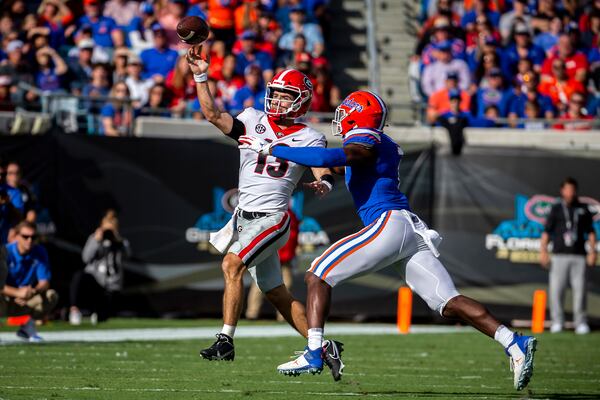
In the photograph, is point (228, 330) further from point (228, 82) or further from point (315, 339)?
point (228, 82)

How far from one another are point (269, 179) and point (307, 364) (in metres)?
1.64

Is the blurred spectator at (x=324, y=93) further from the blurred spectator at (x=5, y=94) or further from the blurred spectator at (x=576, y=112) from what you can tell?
the blurred spectator at (x=5, y=94)

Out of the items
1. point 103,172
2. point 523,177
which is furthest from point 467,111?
point 103,172

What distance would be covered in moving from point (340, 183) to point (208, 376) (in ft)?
23.0

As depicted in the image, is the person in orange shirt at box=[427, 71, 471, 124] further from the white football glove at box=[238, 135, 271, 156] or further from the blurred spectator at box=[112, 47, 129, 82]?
the white football glove at box=[238, 135, 271, 156]

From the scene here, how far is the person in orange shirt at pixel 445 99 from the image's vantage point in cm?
1669

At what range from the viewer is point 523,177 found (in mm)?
15469

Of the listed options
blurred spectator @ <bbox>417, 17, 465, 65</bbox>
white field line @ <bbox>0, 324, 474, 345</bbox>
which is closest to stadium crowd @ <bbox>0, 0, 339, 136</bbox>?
blurred spectator @ <bbox>417, 17, 465, 65</bbox>

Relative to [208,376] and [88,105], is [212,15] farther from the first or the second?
[208,376]

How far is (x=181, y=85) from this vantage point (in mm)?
16688

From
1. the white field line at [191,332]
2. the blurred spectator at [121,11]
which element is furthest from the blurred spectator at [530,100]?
the blurred spectator at [121,11]

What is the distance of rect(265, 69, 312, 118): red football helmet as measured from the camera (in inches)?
325

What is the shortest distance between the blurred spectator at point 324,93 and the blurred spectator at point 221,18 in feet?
6.09

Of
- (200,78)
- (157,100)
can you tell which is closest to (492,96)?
(157,100)
